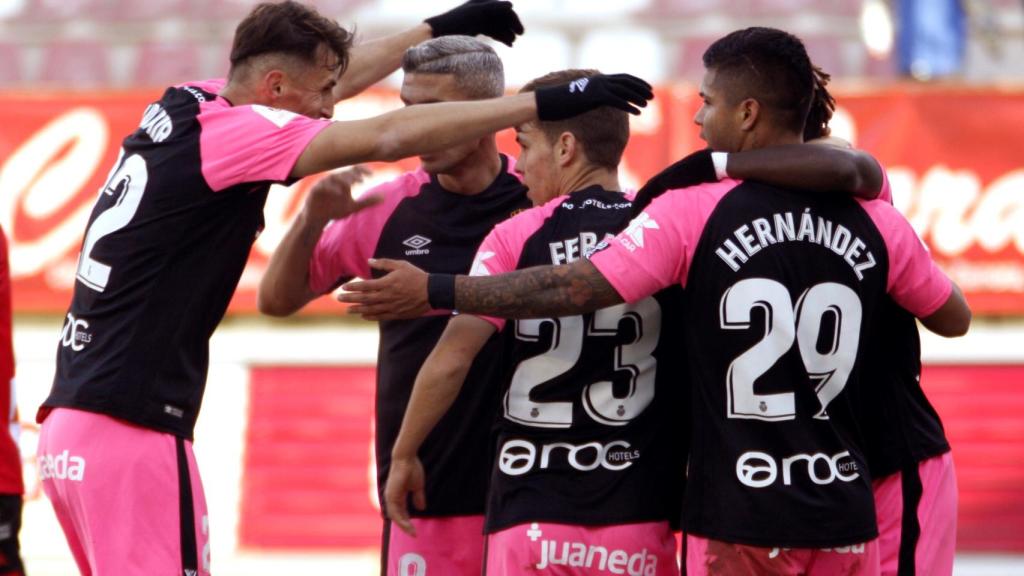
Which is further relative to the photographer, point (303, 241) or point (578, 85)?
point (303, 241)

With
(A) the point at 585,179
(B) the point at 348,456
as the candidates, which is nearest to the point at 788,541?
(A) the point at 585,179

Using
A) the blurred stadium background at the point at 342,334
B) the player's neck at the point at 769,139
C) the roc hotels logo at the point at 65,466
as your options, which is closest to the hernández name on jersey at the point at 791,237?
the player's neck at the point at 769,139

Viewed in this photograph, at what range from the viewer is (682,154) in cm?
1165

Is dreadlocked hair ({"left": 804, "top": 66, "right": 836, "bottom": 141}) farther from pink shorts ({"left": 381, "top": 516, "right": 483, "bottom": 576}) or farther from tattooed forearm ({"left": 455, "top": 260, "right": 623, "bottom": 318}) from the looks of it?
pink shorts ({"left": 381, "top": 516, "right": 483, "bottom": 576})

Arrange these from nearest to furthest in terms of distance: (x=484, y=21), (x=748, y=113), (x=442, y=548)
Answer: (x=748, y=113), (x=442, y=548), (x=484, y=21)

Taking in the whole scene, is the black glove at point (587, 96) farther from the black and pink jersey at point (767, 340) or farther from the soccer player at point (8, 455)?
the soccer player at point (8, 455)

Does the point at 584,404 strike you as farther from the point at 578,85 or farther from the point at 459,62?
the point at 459,62

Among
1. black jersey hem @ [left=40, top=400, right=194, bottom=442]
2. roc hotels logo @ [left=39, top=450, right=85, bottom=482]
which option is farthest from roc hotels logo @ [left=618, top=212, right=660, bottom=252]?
roc hotels logo @ [left=39, top=450, right=85, bottom=482]

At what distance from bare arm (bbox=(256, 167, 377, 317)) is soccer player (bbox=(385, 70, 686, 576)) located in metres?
0.63

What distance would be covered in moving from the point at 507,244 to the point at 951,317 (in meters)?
1.39

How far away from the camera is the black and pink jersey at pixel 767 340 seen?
13.6ft

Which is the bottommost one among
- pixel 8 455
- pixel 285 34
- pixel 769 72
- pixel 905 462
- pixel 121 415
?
pixel 8 455

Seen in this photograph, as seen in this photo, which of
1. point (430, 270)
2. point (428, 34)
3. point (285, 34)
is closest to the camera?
point (285, 34)

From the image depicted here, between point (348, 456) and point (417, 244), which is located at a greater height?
point (417, 244)
